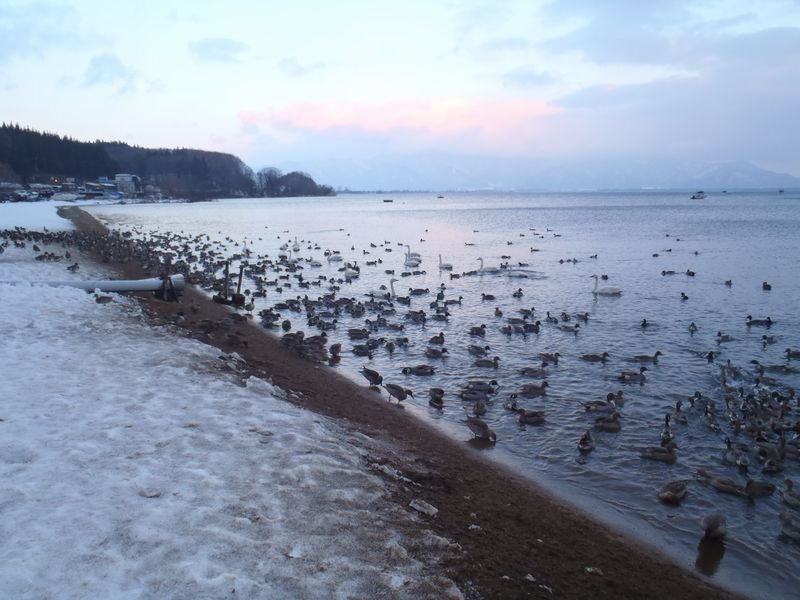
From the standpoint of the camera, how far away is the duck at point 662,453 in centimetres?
1157

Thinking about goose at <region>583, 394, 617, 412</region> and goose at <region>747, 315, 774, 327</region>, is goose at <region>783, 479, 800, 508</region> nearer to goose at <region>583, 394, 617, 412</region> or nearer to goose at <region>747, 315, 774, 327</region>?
goose at <region>583, 394, 617, 412</region>

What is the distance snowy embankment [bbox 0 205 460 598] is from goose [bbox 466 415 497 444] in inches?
133

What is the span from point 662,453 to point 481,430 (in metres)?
3.73

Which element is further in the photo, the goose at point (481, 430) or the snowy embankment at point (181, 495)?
the goose at point (481, 430)

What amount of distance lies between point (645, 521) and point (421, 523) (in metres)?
4.50

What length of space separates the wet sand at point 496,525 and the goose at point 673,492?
1779mm

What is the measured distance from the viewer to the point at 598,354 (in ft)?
62.7

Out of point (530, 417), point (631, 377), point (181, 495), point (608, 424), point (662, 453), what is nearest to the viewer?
point (181, 495)

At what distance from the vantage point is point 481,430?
40.7 feet

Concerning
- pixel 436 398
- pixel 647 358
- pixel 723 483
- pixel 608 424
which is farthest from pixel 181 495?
pixel 647 358

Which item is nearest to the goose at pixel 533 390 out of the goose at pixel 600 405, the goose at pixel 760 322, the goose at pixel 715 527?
the goose at pixel 600 405

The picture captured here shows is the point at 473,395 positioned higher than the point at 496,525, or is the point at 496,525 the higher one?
the point at 496,525

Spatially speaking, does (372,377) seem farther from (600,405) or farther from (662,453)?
(662,453)

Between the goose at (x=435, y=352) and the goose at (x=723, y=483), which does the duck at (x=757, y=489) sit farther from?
the goose at (x=435, y=352)
